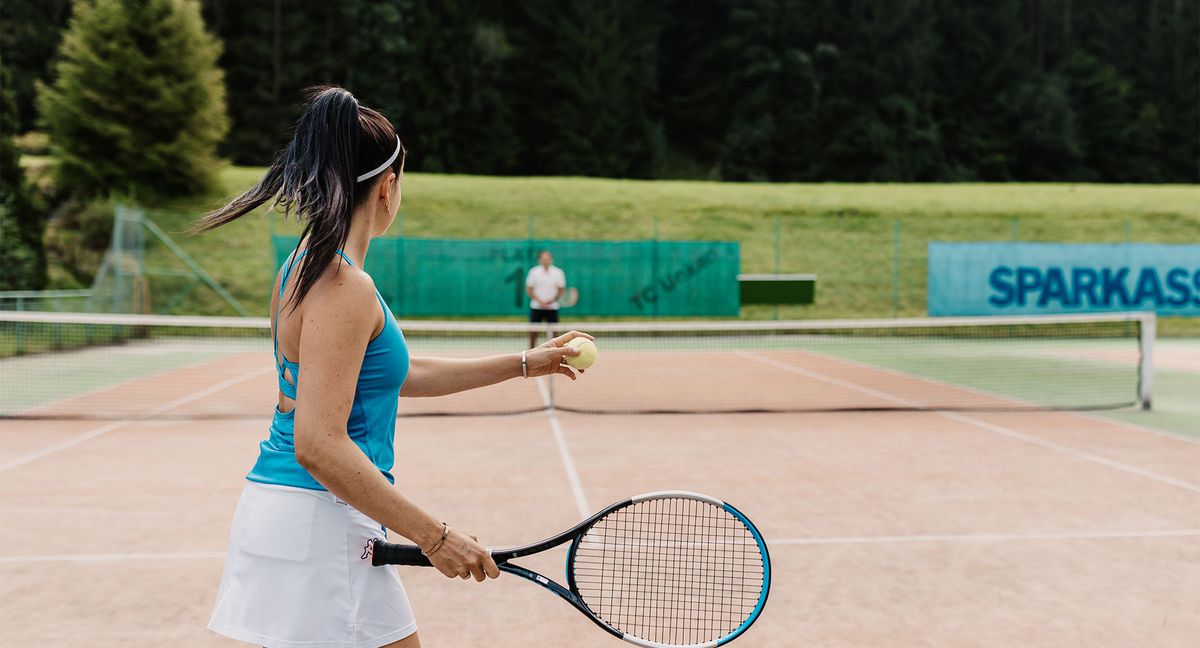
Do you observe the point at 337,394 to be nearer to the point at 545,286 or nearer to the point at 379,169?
the point at 379,169

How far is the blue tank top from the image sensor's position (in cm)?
179

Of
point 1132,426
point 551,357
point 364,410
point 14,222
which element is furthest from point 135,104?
point 364,410

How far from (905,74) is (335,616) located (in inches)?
1988

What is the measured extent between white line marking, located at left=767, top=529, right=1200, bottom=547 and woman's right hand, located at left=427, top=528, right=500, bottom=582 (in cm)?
324

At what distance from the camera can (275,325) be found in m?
1.84

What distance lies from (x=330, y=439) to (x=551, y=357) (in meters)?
0.72

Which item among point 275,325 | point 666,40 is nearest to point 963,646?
point 275,325

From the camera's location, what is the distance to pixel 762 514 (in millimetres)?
5469

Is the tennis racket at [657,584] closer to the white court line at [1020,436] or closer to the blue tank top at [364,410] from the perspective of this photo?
the blue tank top at [364,410]

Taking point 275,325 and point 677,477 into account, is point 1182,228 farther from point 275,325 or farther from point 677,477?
point 275,325

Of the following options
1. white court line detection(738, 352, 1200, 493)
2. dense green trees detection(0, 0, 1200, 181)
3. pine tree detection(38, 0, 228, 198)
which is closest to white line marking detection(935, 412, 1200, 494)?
white court line detection(738, 352, 1200, 493)

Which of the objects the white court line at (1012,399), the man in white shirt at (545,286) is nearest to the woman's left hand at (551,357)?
the white court line at (1012,399)

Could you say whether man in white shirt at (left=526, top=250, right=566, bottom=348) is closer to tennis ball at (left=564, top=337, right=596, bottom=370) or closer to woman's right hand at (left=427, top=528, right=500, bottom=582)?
tennis ball at (left=564, top=337, right=596, bottom=370)

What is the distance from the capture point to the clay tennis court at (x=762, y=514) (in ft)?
12.5
